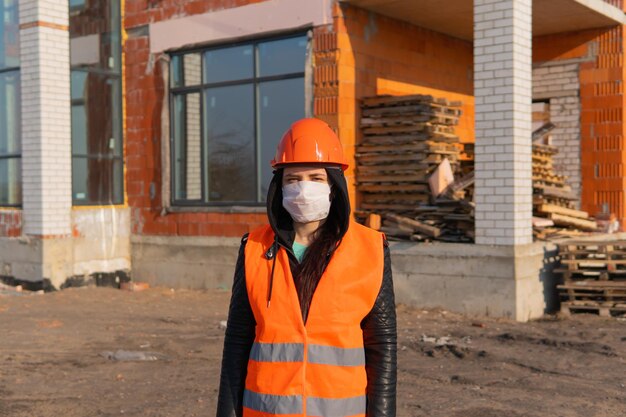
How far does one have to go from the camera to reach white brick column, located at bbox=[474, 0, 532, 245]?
34.5ft

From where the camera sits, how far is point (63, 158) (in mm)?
13977

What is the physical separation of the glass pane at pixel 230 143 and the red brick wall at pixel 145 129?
74 cm

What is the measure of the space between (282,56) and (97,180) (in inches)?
168

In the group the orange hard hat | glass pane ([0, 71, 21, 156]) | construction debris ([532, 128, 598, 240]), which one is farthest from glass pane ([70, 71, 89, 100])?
the orange hard hat

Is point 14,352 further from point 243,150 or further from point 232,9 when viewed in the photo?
point 232,9

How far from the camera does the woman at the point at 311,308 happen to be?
2.88 meters

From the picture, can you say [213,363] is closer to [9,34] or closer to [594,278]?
[594,278]

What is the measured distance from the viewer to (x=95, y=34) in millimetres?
14672

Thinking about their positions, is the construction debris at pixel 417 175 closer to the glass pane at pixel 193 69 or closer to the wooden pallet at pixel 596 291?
the wooden pallet at pixel 596 291

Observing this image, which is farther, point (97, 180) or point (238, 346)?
point (97, 180)

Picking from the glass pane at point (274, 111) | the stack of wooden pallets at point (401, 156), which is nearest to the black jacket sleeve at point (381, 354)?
the stack of wooden pallets at point (401, 156)

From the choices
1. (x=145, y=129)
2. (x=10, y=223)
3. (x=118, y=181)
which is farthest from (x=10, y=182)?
(x=145, y=129)

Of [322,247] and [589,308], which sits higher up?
[322,247]

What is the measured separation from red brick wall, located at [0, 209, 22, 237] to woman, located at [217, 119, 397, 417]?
12.0m
